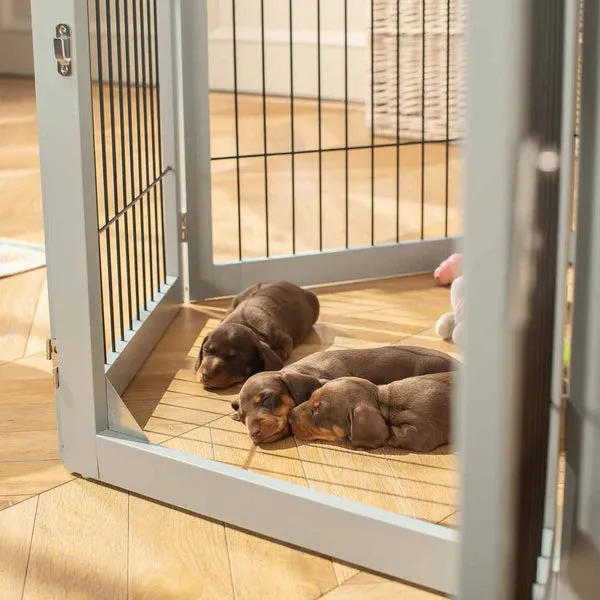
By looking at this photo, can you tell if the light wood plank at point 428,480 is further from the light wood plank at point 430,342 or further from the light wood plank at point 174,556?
the light wood plank at point 430,342

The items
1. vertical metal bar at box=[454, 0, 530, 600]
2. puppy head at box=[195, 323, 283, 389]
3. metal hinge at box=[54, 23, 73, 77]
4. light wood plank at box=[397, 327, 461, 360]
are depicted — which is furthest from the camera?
light wood plank at box=[397, 327, 461, 360]

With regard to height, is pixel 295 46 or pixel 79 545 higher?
pixel 295 46

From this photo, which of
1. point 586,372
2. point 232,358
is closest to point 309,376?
point 232,358

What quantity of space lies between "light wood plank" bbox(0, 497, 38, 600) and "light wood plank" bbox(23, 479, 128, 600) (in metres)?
0.01

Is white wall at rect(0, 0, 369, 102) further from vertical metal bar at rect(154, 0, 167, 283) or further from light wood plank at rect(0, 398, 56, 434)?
light wood plank at rect(0, 398, 56, 434)

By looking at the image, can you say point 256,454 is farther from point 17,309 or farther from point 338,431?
point 17,309

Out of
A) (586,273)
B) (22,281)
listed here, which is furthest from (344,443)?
(22,281)

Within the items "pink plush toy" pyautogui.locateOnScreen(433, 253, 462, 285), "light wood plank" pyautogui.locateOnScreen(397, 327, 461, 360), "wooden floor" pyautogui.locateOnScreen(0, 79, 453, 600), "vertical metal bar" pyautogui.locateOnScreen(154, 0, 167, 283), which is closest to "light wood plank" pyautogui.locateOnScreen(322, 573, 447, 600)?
"wooden floor" pyautogui.locateOnScreen(0, 79, 453, 600)

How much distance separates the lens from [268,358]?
2.04 meters

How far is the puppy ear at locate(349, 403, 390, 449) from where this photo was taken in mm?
1712

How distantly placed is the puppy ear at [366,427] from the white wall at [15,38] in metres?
5.90

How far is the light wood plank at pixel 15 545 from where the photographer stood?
139 centimetres

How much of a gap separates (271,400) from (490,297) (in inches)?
37.4

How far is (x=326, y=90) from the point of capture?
242 inches
